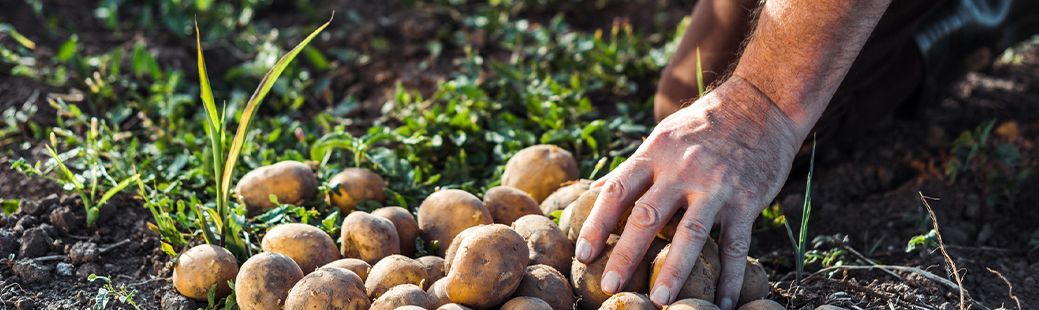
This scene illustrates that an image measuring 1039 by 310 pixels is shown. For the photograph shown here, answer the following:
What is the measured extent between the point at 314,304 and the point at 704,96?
0.96 meters

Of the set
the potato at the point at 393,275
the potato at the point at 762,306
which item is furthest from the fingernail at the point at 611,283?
the potato at the point at 393,275

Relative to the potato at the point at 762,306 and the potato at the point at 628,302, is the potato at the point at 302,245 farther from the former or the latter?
the potato at the point at 762,306

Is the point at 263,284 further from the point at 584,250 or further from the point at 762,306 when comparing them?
the point at 762,306

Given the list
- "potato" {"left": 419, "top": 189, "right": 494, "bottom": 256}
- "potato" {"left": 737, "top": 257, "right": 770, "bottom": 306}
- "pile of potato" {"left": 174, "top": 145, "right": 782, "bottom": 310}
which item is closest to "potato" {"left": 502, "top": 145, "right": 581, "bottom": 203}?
"pile of potato" {"left": 174, "top": 145, "right": 782, "bottom": 310}

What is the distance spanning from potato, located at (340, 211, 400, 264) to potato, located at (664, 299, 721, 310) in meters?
0.63

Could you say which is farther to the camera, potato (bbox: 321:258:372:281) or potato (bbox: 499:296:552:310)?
potato (bbox: 321:258:372:281)

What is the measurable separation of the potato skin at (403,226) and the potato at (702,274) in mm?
581

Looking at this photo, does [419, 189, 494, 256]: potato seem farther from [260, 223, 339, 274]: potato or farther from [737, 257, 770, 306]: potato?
[737, 257, 770, 306]: potato

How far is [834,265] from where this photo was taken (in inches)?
88.8

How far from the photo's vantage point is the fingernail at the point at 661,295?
185 centimetres

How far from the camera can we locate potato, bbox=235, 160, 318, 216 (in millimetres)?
2387

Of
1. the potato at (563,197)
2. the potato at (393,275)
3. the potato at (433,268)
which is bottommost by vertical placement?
the potato at (563,197)

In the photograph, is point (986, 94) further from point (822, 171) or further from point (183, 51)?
point (183, 51)

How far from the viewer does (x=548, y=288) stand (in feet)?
6.22
